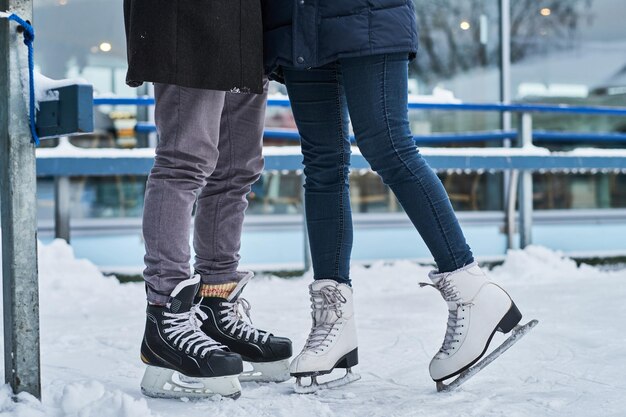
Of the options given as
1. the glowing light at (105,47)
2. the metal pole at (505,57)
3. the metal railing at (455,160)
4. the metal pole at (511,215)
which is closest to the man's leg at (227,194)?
the metal railing at (455,160)

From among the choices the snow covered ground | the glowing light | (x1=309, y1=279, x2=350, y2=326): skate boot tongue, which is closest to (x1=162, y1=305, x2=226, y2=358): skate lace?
the snow covered ground

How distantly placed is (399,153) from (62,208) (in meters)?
2.55

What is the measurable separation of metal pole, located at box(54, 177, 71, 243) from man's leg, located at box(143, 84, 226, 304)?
228 cm

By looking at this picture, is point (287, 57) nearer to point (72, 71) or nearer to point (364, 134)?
point (364, 134)

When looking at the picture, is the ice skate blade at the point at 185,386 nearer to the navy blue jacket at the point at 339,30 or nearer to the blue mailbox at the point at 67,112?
the blue mailbox at the point at 67,112

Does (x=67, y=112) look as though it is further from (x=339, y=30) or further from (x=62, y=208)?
(x=62, y=208)

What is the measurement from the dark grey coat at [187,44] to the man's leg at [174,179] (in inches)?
2.3

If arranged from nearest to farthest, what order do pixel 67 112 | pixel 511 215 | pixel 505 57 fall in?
pixel 67 112, pixel 511 215, pixel 505 57

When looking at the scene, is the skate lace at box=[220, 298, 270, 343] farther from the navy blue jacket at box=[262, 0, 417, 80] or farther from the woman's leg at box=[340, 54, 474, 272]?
the navy blue jacket at box=[262, 0, 417, 80]

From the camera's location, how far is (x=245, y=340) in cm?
159

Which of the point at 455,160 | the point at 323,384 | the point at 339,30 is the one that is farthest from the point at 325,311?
the point at 455,160

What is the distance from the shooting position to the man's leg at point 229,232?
63.2 inches

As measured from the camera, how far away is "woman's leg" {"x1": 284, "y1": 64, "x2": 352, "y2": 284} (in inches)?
60.6

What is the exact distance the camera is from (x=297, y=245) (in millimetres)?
5000
